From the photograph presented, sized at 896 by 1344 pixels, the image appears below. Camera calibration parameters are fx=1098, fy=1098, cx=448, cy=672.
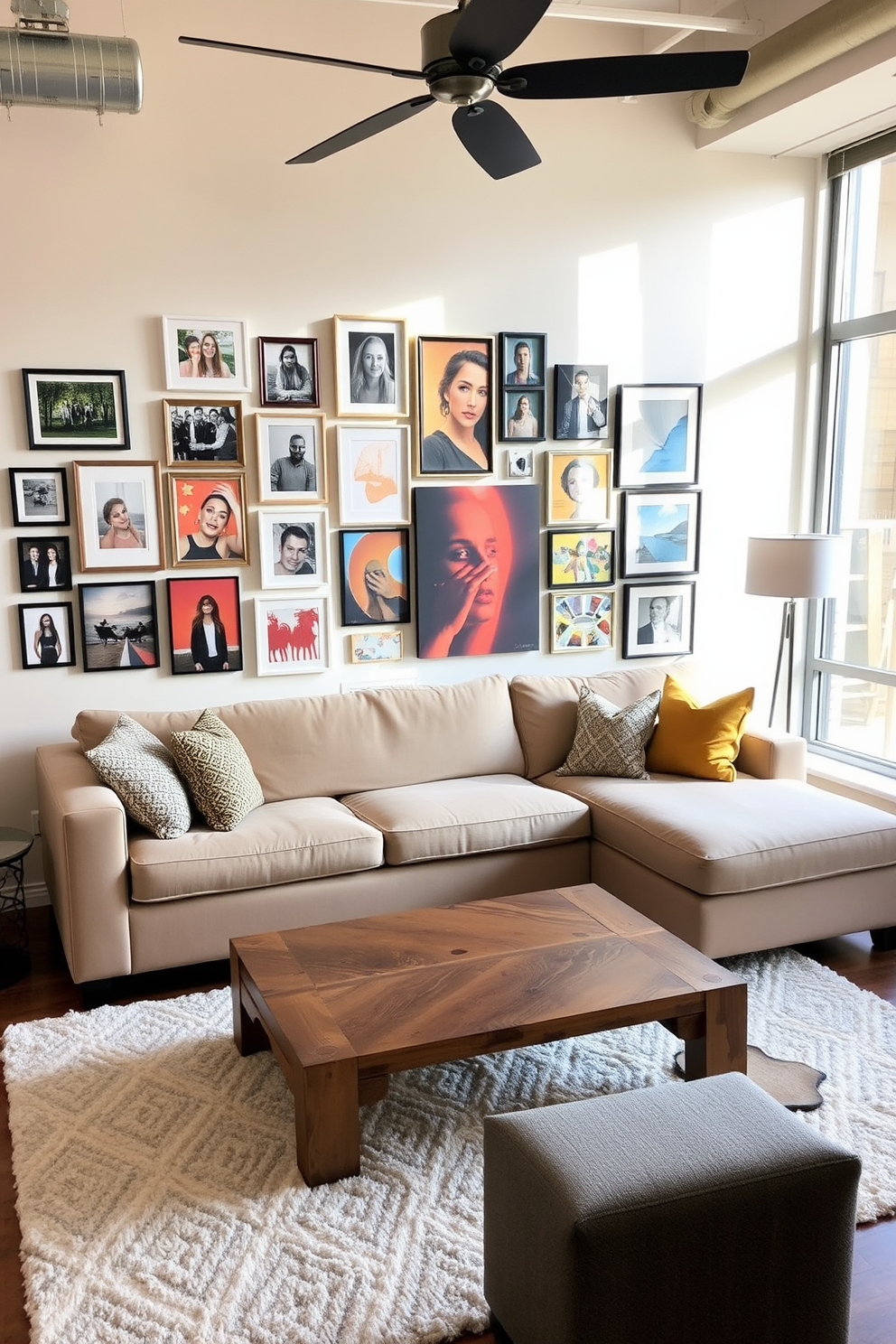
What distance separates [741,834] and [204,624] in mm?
2154

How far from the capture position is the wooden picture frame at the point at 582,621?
4.84 meters

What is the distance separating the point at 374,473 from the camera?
445 centimetres

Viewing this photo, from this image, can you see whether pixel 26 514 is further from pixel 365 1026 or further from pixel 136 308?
pixel 365 1026

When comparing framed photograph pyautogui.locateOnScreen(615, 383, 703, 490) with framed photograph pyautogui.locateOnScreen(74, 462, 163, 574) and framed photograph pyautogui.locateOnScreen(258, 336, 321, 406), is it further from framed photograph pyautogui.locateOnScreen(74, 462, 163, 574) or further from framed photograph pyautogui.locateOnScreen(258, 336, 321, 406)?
framed photograph pyautogui.locateOnScreen(74, 462, 163, 574)

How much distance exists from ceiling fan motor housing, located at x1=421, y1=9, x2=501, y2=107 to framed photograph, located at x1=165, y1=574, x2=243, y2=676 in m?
2.25

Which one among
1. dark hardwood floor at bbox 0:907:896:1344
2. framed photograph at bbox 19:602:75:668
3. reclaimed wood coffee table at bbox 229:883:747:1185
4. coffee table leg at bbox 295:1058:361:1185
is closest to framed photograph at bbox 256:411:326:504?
framed photograph at bbox 19:602:75:668

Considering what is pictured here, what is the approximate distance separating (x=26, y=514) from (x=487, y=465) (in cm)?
183

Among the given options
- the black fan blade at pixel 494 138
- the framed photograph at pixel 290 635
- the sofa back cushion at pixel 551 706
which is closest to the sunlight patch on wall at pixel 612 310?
the sofa back cushion at pixel 551 706

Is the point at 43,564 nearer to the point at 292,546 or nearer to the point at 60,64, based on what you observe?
the point at 292,546

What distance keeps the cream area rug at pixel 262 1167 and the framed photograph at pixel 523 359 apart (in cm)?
260

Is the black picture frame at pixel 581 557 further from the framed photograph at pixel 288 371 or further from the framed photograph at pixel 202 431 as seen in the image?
the framed photograph at pixel 202 431

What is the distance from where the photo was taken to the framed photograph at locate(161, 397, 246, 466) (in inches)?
163

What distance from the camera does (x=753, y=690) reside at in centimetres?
426

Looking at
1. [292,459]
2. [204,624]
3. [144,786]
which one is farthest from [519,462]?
[144,786]
